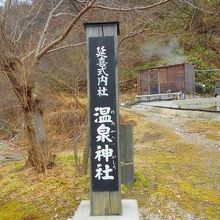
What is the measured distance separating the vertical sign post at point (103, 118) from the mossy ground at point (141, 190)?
46.4 inches

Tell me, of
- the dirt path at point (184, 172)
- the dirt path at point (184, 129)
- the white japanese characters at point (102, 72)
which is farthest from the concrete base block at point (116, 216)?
the dirt path at point (184, 129)

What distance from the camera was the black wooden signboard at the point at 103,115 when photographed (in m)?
3.64

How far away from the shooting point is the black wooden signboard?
3.64m

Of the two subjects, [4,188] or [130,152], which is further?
[4,188]

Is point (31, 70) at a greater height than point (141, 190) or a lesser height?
greater

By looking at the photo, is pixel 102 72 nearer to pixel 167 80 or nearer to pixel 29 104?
pixel 29 104

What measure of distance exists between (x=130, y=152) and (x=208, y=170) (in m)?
2.26

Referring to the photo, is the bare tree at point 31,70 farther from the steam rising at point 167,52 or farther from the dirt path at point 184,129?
the steam rising at point 167,52

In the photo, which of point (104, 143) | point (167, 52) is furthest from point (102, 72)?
point (167, 52)

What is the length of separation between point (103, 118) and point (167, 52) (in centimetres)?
2386

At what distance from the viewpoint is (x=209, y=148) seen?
9102 millimetres

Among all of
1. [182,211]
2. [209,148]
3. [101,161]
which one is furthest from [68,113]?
[101,161]

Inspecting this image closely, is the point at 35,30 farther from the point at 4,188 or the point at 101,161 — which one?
the point at 101,161

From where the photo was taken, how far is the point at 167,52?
1052 inches
